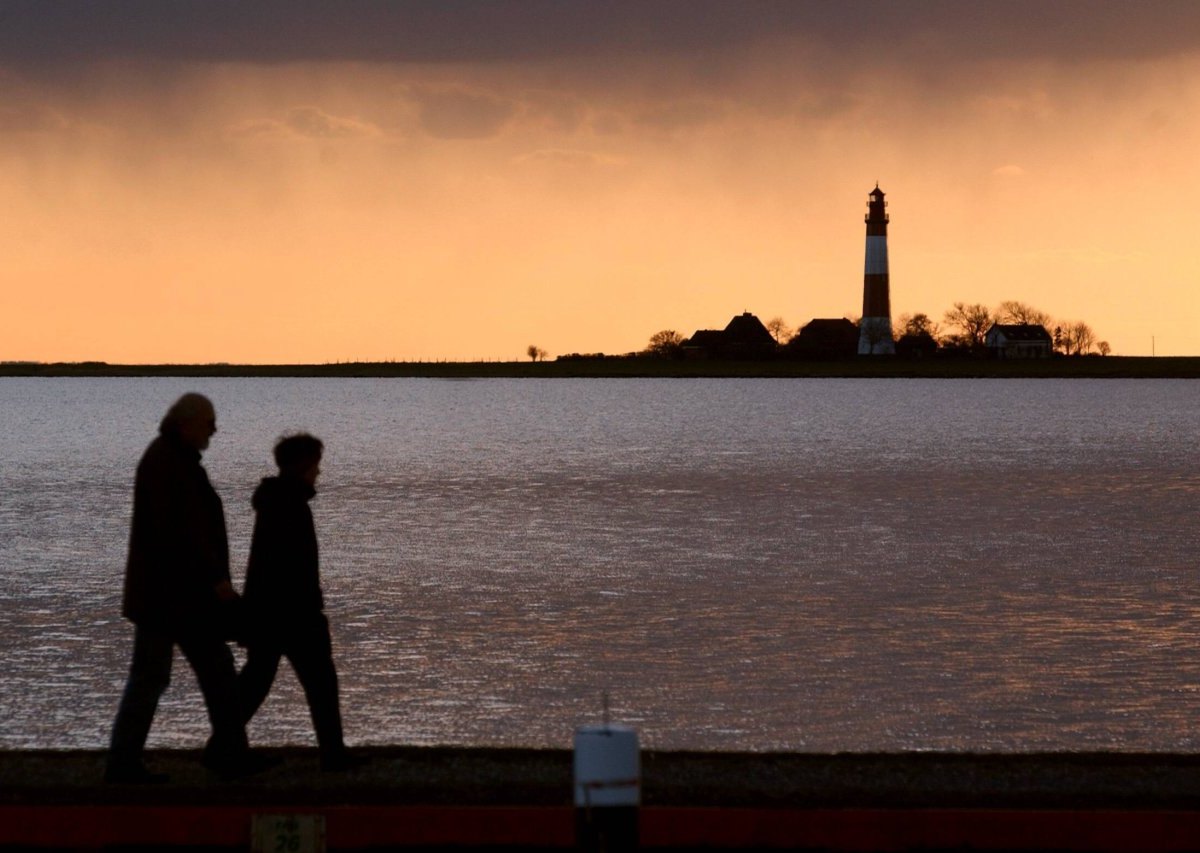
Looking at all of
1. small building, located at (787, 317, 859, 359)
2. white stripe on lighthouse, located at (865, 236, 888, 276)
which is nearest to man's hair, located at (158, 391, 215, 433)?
white stripe on lighthouse, located at (865, 236, 888, 276)

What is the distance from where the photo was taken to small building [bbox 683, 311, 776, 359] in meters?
182

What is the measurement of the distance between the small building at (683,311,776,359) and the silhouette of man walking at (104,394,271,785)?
571 feet

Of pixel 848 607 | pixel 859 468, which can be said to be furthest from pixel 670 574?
pixel 859 468

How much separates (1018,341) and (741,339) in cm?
2834

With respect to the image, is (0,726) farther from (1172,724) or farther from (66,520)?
(66,520)

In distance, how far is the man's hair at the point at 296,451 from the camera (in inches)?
329

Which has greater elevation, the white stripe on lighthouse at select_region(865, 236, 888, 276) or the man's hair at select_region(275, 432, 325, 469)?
the white stripe on lighthouse at select_region(865, 236, 888, 276)

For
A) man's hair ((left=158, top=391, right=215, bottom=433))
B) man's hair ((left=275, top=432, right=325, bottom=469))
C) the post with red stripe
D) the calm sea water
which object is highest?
man's hair ((left=158, top=391, right=215, bottom=433))

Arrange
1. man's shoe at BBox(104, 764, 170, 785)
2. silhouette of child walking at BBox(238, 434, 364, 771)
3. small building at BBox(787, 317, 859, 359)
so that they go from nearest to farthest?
man's shoe at BBox(104, 764, 170, 785)
silhouette of child walking at BBox(238, 434, 364, 771)
small building at BBox(787, 317, 859, 359)

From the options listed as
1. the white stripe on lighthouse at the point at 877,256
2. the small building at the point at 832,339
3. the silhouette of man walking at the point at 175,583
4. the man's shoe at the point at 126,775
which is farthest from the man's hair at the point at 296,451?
the small building at the point at 832,339

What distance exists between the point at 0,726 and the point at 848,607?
9554 mm

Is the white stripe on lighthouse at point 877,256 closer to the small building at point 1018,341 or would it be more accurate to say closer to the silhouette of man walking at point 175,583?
the small building at point 1018,341

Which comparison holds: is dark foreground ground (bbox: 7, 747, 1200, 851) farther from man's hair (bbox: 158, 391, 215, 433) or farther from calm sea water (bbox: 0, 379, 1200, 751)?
calm sea water (bbox: 0, 379, 1200, 751)

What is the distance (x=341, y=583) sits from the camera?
21062 mm
